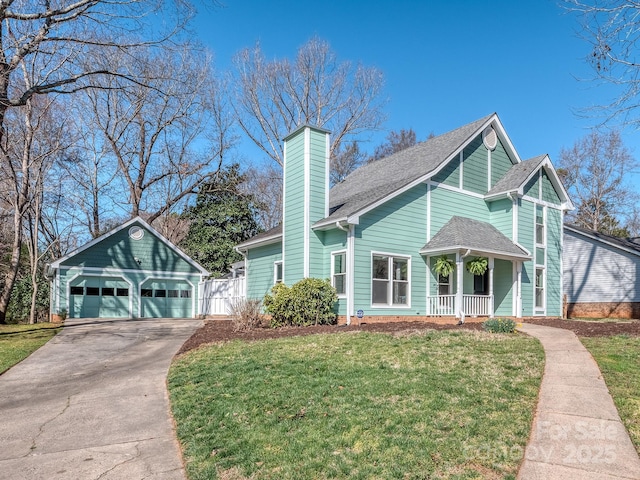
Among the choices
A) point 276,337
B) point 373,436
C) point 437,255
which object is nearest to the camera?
point 373,436

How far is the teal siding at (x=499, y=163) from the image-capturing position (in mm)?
17480

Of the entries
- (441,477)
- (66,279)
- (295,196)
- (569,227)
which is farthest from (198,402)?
(569,227)

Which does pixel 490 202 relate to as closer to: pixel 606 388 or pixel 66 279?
pixel 606 388

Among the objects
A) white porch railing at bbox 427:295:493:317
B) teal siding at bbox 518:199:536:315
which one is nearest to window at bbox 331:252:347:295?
white porch railing at bbox 427:295:493:317

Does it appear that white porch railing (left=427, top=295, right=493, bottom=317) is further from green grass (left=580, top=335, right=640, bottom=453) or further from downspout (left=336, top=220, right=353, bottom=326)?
green grass (left=580, top=335, right=640, bottom=453)

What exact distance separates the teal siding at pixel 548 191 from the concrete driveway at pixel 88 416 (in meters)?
14.5

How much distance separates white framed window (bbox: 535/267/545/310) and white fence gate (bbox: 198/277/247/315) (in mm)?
11174

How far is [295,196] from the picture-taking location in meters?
15.0

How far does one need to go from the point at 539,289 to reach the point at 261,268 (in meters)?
10.4

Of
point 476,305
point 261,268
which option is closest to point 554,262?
point 476,305

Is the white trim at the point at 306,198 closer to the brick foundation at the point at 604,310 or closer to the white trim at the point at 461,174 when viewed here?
the white trim at the point at 461,174

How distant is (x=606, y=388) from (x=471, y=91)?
1612 cm

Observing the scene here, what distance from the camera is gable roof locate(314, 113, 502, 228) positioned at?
14220 mm

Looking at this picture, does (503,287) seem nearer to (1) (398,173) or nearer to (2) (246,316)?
(1) (398,173)
